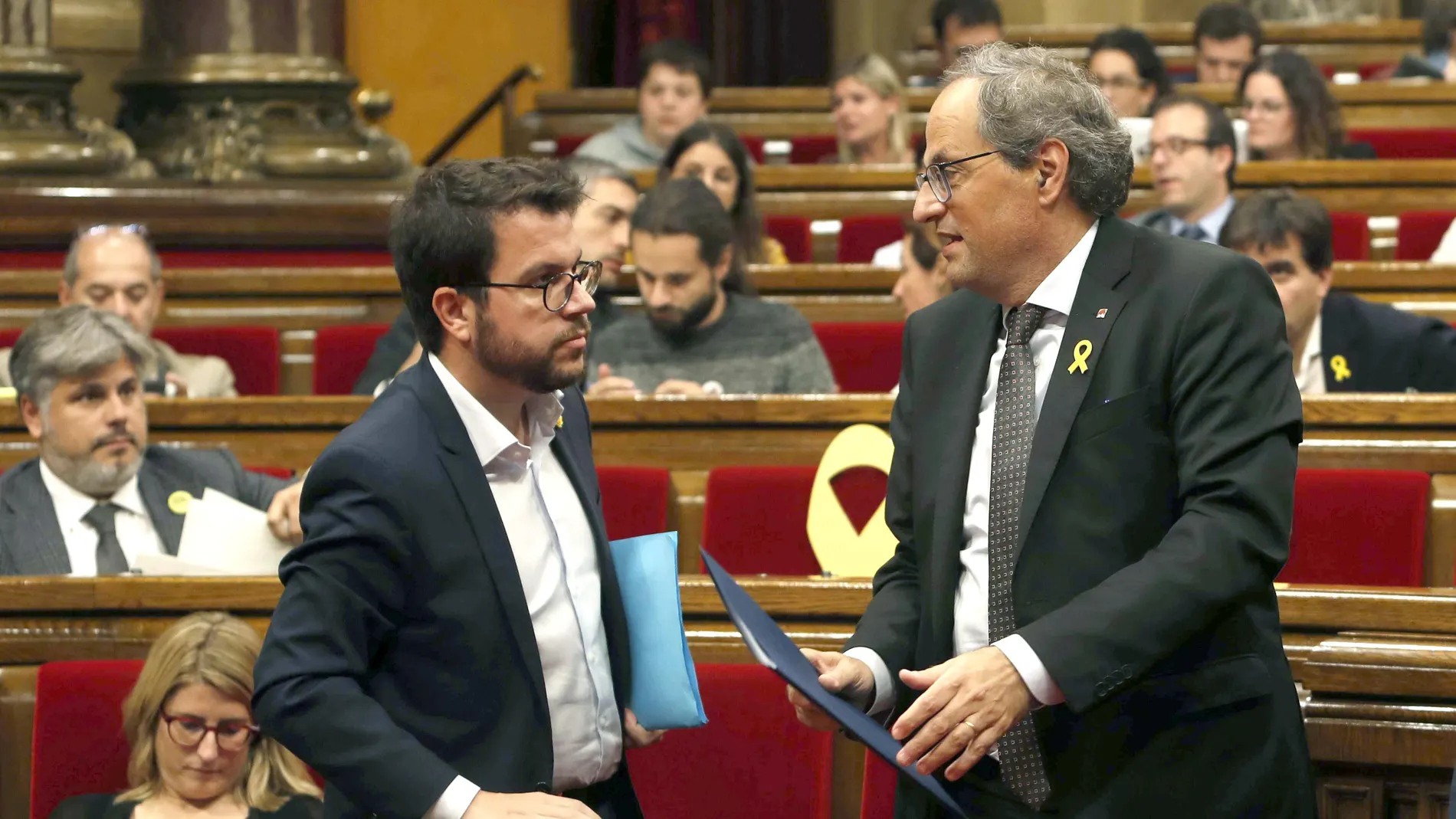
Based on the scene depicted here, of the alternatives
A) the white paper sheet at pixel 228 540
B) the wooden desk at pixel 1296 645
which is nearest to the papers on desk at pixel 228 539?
the white paper sheet at pixel 228 540

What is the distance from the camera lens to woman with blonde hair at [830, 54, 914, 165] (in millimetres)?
4875

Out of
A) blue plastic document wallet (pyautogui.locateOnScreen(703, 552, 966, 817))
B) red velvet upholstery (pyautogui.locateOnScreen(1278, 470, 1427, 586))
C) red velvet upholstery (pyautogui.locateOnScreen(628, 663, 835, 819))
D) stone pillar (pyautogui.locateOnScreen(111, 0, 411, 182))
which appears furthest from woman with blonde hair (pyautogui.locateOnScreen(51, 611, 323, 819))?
stone pillar (pyautogui.locateOnScreen(111, 0, 411, 182))

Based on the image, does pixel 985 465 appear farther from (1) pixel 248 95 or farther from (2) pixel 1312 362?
(1) pixel 248 95

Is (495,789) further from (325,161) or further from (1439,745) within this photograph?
(325,161)

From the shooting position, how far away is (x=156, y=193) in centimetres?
417

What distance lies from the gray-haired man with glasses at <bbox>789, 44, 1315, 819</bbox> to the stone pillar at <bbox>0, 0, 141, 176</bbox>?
133 inches

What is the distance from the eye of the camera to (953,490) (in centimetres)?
133

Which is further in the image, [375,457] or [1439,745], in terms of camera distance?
[1439,745]

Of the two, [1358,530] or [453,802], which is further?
[1358,530]

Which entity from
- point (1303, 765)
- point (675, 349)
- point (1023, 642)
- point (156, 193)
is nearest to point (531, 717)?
point (1023, 642)

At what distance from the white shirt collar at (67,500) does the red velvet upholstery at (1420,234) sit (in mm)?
3057

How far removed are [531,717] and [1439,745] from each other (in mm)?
720

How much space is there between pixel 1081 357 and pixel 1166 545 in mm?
158

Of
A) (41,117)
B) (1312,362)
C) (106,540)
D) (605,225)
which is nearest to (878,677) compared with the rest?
(106,540)
